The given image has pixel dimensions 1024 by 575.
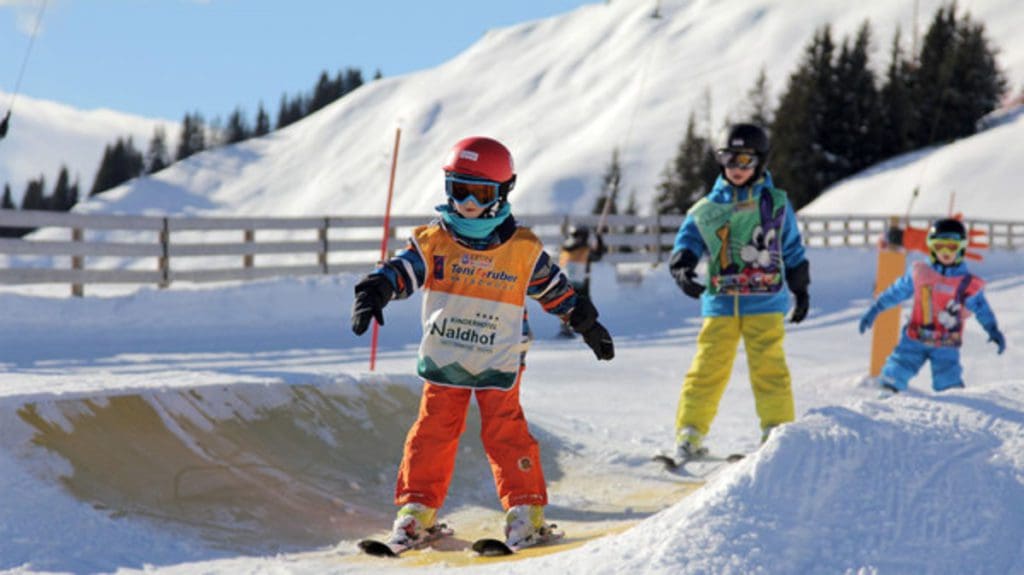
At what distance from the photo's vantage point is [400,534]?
4.12 m

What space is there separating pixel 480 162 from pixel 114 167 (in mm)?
137253

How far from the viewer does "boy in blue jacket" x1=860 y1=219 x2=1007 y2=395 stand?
7.54m

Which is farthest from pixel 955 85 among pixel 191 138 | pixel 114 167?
pixel 191 138

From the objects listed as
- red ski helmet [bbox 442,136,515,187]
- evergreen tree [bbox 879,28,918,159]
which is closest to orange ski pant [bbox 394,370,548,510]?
red ski helmet [bbox 442,136,515,187]

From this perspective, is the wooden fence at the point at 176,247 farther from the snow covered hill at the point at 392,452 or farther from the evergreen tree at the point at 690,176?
the evergreen tree at the point at 690,176

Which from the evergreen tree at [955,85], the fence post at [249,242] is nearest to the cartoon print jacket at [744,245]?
the fence post at [249,242]

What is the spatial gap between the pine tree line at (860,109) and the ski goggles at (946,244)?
50.7 metres

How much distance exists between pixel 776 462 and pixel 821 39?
197 feet

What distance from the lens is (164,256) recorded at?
49.3 ft

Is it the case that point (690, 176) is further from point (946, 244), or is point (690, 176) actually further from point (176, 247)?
point (946, 244)

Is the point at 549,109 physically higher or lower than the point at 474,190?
higher

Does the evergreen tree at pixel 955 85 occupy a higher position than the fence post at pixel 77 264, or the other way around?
the evergreen tree at pixel 955 85

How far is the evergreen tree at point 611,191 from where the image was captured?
12092mm

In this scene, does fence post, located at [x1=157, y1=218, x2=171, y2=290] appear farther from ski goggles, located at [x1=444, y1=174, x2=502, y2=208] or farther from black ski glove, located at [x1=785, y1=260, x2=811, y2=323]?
ski goggles, located at [x1=444, y1=174, x2=502, y2=208]
